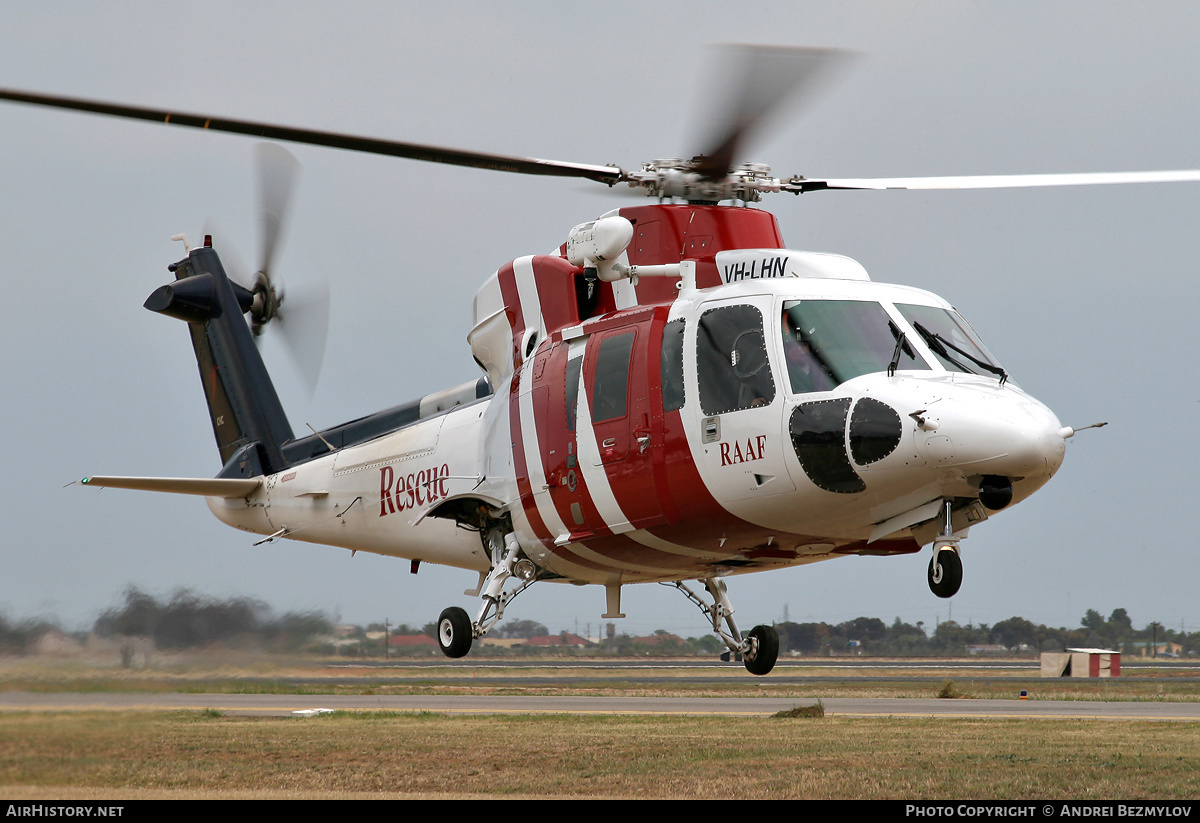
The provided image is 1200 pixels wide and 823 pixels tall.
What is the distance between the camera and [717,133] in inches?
489

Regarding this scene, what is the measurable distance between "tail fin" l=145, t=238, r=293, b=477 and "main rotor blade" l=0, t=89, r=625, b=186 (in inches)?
302

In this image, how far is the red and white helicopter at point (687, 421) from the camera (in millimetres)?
11109

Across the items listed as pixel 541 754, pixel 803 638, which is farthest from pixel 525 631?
pixel 541 754

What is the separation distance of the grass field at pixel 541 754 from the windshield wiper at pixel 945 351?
615 cm

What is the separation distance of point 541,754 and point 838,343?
34.2 feet

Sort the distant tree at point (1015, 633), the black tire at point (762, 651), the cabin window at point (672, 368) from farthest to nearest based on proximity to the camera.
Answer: the distant tree at point (1015, 633) < the black tire at point (762, 651) < the cabin window at point (672, 368)

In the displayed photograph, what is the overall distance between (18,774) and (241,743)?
1300 cm

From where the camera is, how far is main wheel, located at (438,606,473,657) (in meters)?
14.8

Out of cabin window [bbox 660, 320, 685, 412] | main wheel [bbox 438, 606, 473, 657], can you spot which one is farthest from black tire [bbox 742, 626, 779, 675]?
cabin window [bbox 660, 320, 685, 412]

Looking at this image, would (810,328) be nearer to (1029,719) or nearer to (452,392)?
(452,392)

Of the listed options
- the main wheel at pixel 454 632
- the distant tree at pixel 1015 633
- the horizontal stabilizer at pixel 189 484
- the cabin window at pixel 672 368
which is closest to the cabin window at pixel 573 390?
the cabin window at pixel 672 368

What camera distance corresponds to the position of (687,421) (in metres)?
12.4

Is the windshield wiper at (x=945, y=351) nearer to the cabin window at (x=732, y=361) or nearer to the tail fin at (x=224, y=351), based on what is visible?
the cabin window at (x=732, y=361)
